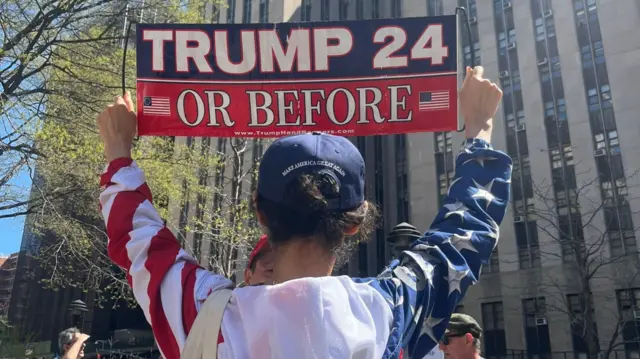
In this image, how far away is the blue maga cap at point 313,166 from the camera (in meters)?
1.35

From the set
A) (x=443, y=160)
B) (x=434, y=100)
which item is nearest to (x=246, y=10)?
(x=443, y=160)

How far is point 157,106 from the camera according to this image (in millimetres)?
2803

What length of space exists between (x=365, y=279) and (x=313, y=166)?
290 millimetres

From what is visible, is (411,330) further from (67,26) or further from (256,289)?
(67,26)

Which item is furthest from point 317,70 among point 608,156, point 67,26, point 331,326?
point 608,156

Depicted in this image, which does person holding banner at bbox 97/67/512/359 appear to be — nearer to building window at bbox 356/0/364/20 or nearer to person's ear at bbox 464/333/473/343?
person's ear at bbox 464/333/473/343

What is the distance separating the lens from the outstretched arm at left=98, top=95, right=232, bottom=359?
1.33 m

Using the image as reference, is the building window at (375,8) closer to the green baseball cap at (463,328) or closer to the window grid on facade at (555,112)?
the window grid on facade at (555,112)

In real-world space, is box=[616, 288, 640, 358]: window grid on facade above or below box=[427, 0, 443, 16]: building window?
below

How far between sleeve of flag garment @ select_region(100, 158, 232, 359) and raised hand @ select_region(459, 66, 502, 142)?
908 millimetres

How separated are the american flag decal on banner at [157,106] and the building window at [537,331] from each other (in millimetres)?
28473

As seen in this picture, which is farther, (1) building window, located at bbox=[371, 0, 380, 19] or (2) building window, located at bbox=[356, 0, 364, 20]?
(2) building window, located at bbox=[356, 0, 364, 20]

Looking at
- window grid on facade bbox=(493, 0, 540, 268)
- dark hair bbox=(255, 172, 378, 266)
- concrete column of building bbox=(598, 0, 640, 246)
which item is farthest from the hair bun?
window grid on facade bbox=(493, 0, 540, 268)

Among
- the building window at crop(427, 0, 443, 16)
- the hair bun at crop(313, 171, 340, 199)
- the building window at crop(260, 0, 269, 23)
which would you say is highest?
the building window at crop(260, 0, 269, 23)
